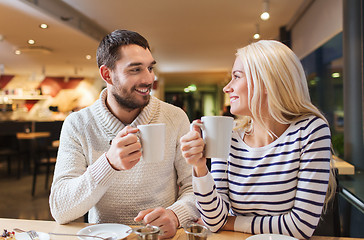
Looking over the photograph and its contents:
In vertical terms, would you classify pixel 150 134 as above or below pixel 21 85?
below

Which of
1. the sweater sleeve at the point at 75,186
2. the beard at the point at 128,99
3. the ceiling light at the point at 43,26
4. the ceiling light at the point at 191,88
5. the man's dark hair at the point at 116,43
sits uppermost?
the ceiling light at the point at 191,88

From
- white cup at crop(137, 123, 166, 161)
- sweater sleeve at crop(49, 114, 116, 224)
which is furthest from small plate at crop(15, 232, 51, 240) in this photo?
white cup at crop(137, 123, 166, 161)

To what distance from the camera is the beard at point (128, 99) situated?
4.58 ft

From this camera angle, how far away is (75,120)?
4.74 feet

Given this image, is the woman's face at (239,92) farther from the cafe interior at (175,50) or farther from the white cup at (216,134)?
the cafe interior at (175,50)

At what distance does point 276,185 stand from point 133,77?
2.50ft

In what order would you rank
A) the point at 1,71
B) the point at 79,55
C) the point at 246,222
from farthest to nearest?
the point at 1,71 → the point at 79,55 → the point at 246,222

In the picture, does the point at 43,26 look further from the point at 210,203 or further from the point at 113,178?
the point at 210,203

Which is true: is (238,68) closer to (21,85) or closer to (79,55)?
(79,55)

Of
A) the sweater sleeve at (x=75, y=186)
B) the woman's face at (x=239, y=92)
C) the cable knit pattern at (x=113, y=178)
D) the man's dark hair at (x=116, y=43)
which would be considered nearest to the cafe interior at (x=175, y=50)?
the woman's face at (x=239, y=92)

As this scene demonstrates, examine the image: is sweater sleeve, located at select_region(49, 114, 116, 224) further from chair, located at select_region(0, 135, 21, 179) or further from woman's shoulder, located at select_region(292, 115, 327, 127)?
chair, located at select_region(0, 135, 21, 179)

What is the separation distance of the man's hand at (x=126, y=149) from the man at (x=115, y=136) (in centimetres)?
24

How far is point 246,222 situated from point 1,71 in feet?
31.5

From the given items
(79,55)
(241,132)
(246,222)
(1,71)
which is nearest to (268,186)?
(246,222)
